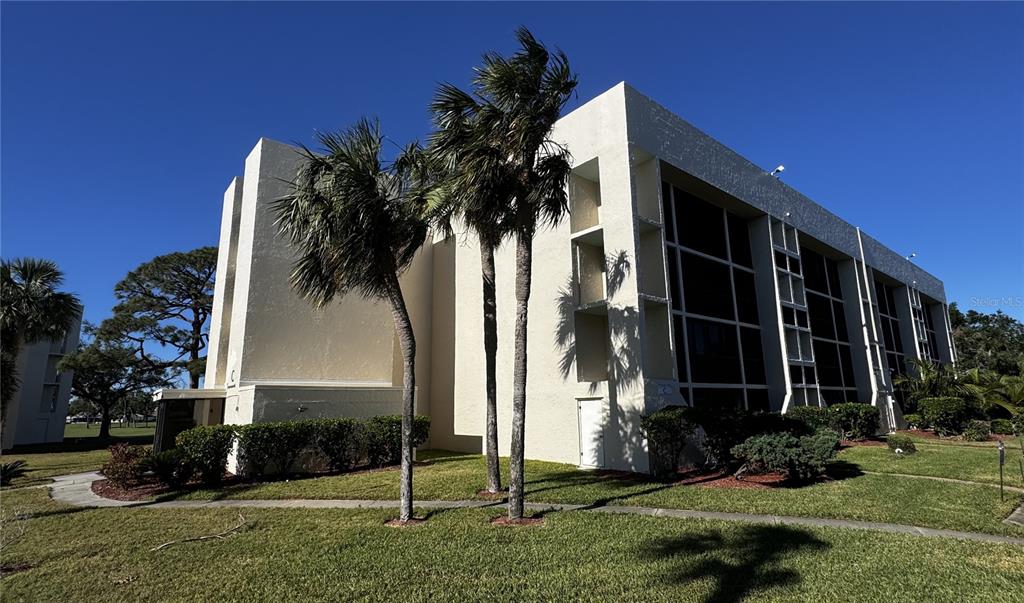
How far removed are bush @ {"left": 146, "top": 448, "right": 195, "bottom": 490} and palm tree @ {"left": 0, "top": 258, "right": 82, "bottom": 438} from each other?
9636 millimetres

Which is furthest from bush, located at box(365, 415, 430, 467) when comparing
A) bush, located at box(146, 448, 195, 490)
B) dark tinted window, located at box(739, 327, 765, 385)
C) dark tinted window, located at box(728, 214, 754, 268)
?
dark tinted window, located at box(728, 214, 754, 268)

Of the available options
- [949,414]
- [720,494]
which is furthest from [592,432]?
[949,414]

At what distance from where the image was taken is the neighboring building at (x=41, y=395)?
32.5 meters

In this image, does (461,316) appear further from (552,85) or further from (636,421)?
(552,85)

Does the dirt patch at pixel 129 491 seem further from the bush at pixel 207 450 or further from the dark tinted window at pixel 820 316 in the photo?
the dark tinted window at pixel 820 316

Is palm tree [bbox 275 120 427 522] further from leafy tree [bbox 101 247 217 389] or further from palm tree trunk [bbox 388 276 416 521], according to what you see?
leafy tree [bbox 101 247 217 389]

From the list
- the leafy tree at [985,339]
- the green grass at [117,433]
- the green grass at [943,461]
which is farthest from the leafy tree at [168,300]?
the leafy tree at [985,339]

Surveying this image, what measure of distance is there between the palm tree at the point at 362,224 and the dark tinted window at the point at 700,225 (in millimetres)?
11164

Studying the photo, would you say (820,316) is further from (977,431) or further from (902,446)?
(902,446)

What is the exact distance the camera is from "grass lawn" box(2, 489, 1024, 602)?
5.70m

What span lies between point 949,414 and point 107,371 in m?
51.9

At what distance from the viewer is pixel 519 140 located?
945 cm

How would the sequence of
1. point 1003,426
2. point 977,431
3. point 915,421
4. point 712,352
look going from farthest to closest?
point 915,421, point 1003,426, point 977,431, point 712,352

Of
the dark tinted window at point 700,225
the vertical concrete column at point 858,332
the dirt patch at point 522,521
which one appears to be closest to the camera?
the dirt patch at point 522,521
